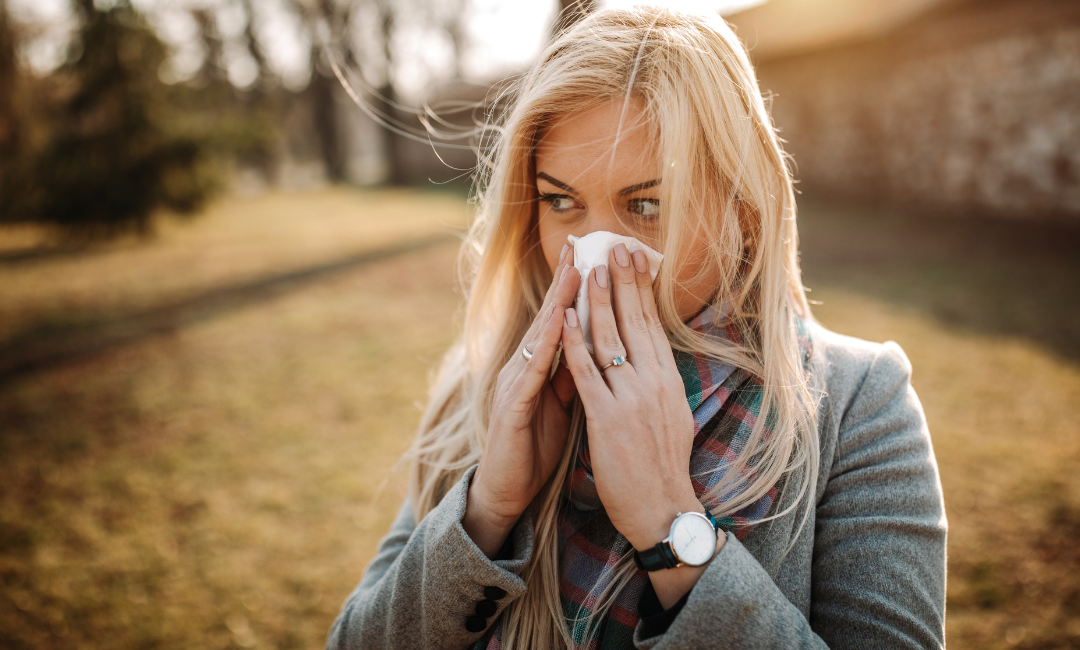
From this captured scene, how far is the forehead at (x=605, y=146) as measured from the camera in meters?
1.32

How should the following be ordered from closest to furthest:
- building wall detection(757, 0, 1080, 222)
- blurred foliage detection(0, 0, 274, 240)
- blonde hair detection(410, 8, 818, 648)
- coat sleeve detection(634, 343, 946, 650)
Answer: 1. coat sleeve detection(634, 343, 946, 650)
2. blonde hair detection(410, 8, 818, 648)
3. building wall detection(757, 0, 1080, 222)
4. blurred foliage detection(0, 0, 274, 240)

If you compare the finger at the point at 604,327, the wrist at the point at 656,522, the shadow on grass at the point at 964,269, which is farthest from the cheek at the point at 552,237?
the shadow on grass at the point at 964,269

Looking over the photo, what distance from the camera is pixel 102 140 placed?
12773 mm

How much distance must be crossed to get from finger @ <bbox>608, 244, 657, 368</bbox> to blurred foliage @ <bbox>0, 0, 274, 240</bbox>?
49.8 ft

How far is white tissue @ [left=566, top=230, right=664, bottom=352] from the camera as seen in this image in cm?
129

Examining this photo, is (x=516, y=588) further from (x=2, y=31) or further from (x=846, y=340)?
(x=2, y=31)

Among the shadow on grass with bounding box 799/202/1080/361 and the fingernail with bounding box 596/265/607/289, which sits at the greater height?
the fingernail with bounding box 596/265/607/289

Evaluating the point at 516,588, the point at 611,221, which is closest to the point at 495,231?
the point at 611,221

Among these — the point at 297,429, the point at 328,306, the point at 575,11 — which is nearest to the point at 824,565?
the point at 575,11

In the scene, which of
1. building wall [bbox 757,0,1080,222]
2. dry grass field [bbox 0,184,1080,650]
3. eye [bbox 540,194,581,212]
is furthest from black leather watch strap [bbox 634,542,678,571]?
building wall [bbox 757,0,1080,222]

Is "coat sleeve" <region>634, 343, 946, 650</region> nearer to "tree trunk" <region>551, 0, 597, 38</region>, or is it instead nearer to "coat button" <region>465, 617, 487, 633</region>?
"coat button" <region>465, 617, 487, 633</region>

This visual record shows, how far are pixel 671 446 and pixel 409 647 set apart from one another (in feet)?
2.66

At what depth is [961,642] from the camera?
2.43m

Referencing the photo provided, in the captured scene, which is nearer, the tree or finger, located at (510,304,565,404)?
finger, located at (510,304,565,404)
